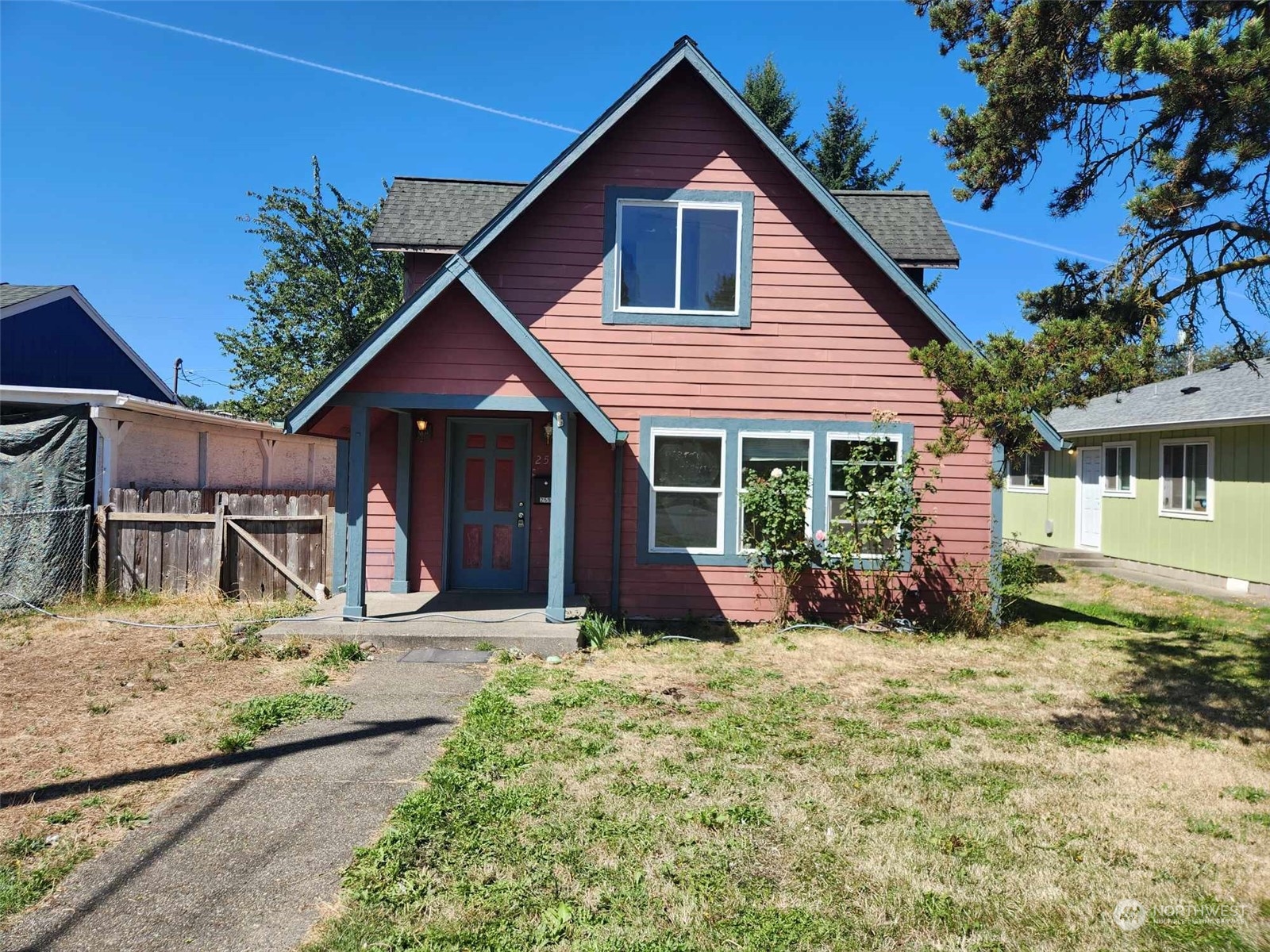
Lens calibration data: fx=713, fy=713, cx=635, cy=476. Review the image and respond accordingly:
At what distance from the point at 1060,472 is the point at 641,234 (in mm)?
15368

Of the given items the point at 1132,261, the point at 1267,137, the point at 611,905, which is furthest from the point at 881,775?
the point at 1267,137

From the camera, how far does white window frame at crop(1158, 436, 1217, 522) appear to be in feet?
45.5

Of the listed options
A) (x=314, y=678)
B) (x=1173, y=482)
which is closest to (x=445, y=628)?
(x=314, y=678)

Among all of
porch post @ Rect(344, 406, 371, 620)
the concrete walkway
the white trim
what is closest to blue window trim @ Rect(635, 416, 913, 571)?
porch post @ Rect(344, 406, 371, 620)

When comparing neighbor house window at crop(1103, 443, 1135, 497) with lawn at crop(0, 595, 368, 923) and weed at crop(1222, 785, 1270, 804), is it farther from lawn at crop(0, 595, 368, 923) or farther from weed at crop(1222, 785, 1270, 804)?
lawn at crop(0, 595, 368, 923)

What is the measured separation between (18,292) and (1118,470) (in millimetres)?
26539

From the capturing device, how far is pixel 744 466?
9828 mm

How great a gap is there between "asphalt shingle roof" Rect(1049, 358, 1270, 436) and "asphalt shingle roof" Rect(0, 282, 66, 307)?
2184 cm

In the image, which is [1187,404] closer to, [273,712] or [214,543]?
[273,712]

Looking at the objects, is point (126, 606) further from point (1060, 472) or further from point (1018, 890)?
point (1060, 472)

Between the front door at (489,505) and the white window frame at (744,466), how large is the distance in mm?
3021

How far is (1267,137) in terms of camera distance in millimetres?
5898

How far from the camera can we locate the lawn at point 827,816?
3.29 meters

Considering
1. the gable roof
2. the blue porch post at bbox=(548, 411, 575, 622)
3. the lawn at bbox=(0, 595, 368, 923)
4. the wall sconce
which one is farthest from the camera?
the wall sconce
